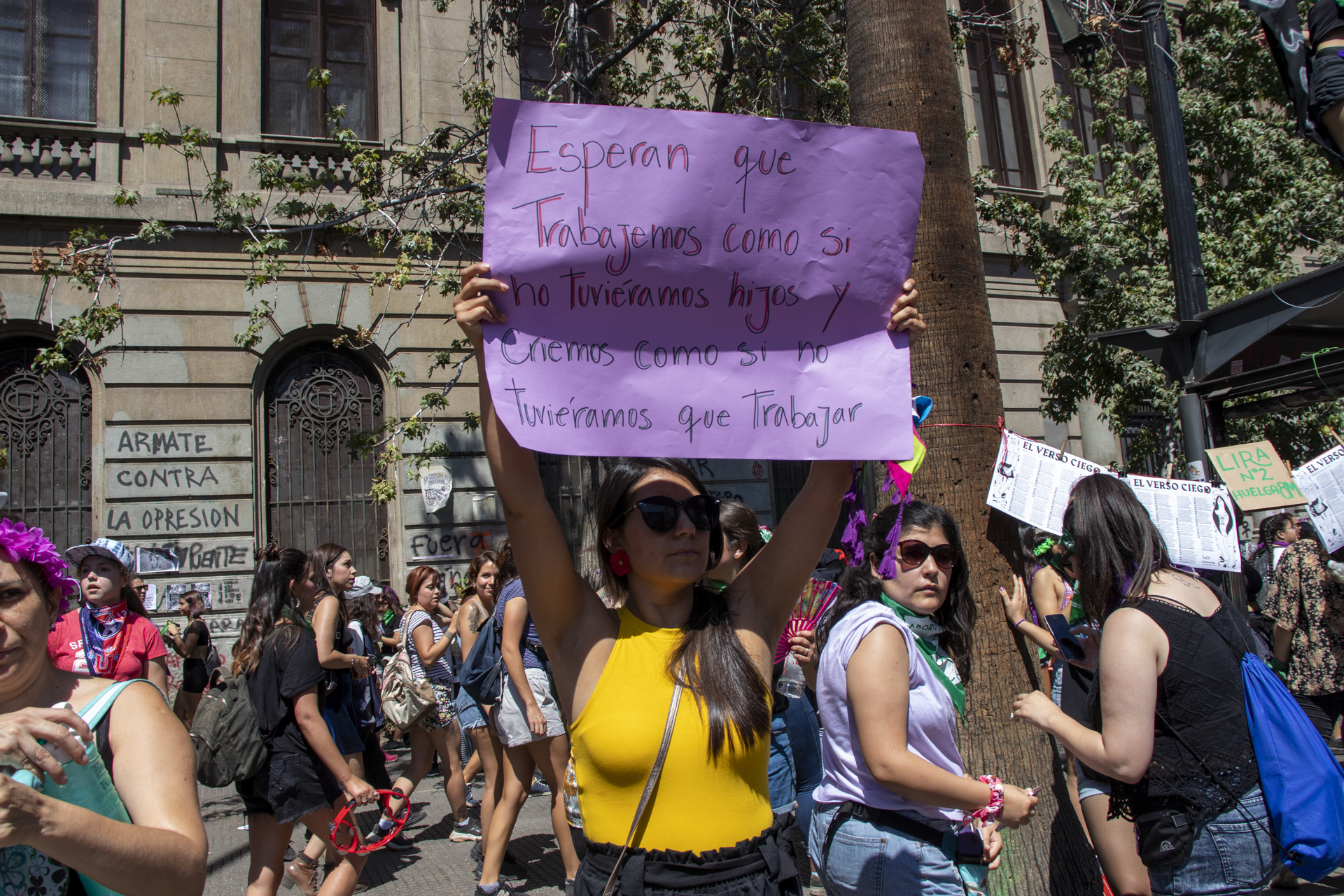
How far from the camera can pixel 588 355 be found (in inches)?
83.7

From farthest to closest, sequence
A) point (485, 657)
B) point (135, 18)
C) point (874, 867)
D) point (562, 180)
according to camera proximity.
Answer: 1. point (135, 18)
2. point (485, 657)
3. point (874, 867)
4. point (562, 180)

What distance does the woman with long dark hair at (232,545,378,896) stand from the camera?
14.4 ft

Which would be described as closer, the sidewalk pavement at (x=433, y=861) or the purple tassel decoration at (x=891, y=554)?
the purple tassel decoration at (x=891, y=554)

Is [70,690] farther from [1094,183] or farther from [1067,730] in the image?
[1094,183]

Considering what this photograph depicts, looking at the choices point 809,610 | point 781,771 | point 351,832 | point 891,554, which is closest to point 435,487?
point 351,832

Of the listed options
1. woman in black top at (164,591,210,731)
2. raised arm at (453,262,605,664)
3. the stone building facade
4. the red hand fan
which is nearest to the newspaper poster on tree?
the red hand fan

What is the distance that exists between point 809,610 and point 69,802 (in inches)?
124

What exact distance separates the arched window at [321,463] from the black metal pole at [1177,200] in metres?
9.73

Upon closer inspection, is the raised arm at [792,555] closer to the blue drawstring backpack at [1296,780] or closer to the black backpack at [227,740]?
the blue drawstring backpack at [1296,780]

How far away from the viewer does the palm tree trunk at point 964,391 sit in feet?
12.1

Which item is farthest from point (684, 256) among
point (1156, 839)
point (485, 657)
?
point (485, 657)

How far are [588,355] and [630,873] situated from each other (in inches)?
43.6

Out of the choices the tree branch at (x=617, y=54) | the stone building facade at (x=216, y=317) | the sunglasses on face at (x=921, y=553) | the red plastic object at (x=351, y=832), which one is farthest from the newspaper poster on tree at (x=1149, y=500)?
the stone building facade at (x=216, y=317)

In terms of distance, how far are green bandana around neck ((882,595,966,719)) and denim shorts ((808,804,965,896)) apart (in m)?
0.47
